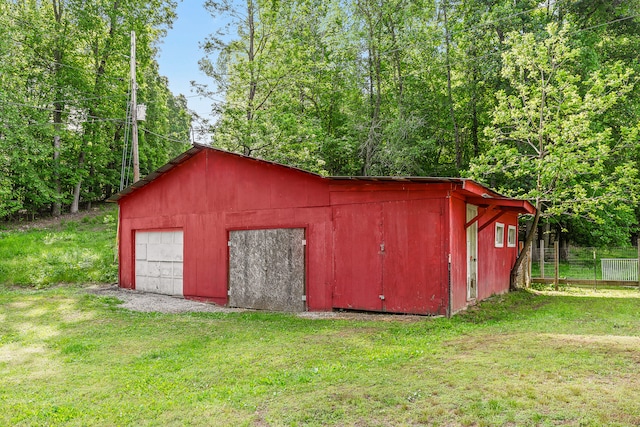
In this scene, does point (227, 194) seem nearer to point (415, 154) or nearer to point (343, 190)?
point (343, 190)

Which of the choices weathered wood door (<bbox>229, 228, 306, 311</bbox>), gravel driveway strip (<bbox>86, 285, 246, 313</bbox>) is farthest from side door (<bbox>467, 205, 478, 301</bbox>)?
gravel driveway strip (<bbox>86, 285, 246, 313</bbox>)

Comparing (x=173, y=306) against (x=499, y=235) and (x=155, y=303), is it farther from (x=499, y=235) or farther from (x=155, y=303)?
(x=499, y=235)

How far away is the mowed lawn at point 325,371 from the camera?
3.51m

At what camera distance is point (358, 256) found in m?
8.41

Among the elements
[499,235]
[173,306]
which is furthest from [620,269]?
[173,306]

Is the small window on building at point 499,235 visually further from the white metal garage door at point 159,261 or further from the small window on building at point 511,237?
the white metal garage door at point 159,261

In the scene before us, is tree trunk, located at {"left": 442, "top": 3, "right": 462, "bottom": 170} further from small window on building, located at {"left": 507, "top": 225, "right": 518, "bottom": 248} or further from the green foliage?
small window on building, located at {"left": 507, "top": 225, "right": 518, "bottom": 248}

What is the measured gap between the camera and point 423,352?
17.2 feet

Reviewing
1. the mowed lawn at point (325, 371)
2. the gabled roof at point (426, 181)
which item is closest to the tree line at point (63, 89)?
the gabled roof at point (426, 181)

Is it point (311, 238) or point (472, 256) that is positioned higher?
point (311, 238)

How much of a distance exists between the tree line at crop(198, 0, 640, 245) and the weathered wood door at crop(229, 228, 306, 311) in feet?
22.0

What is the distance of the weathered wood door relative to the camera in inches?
360

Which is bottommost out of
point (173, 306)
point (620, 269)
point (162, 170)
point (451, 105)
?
point (173, 306)

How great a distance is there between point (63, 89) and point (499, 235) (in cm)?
2261
